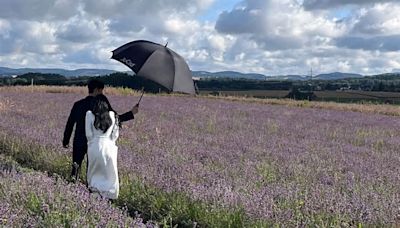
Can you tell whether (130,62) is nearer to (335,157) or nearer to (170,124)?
(335,157)

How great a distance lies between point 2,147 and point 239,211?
7.02m

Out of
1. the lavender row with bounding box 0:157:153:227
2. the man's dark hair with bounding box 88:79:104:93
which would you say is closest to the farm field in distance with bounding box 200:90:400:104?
the man's dark hair with bounding box 88:79:104:93

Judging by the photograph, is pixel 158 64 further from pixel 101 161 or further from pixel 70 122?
pixel 101 161

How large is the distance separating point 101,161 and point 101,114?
0.57 metres

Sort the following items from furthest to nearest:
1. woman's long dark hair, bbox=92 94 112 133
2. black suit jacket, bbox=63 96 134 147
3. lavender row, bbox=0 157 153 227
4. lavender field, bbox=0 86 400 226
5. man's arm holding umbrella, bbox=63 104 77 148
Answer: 1. man's arm holding umbrella, bbox=63 104 77 148
2. black suit jacket, bbox=63 96 134 147
3. woman's long dark hair, bbox=92 94 112 133
4. lavender field, bbox=0 86 400 226
5. lavender row, bbox=0 157 153 227

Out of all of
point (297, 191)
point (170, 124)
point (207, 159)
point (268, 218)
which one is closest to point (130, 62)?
point (207, 159)

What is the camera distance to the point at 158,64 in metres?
7.58

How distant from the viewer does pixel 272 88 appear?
240 ft

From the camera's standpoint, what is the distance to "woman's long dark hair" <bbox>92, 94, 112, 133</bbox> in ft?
22.6

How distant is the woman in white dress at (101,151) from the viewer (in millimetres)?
6898

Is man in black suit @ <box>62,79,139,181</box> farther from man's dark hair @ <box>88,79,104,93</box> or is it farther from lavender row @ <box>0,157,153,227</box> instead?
lavender row @ <box>0,157,153,227</box>

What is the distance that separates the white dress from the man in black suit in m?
0.27

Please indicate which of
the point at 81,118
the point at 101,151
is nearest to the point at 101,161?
the point at 101,151

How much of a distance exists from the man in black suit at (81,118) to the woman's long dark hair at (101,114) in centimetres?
11
